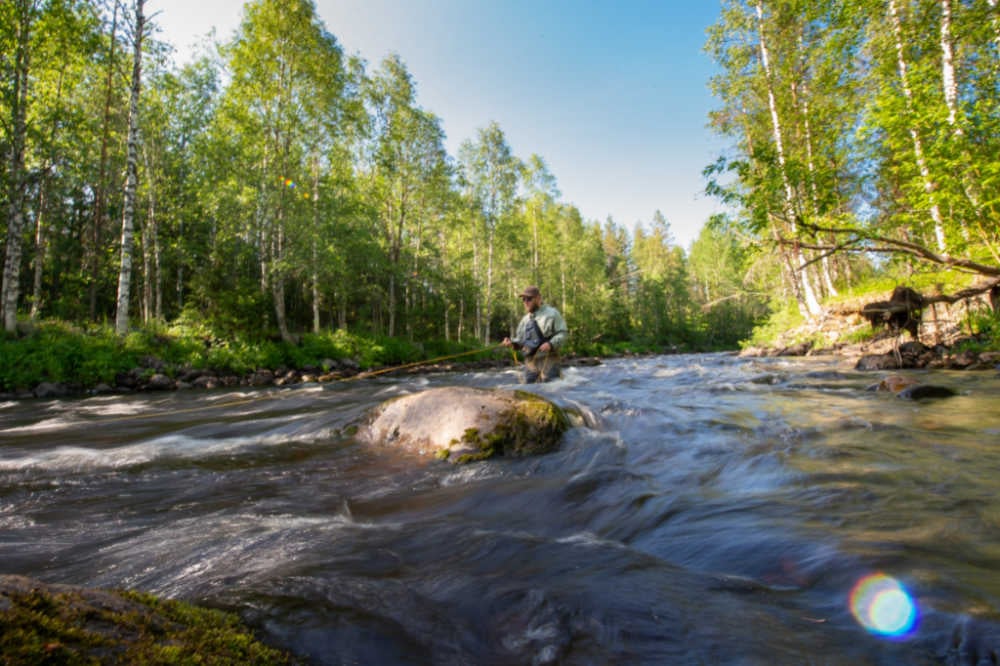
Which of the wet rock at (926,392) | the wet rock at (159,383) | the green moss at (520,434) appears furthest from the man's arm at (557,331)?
the wet rock at (159,383)

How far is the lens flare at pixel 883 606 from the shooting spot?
5.32 ft

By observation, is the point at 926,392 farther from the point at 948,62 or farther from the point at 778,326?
the point at 778,326

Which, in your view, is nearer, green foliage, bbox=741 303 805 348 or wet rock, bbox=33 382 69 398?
wet rock, bbox=33 382 69 398

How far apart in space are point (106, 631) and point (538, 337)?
807 cm

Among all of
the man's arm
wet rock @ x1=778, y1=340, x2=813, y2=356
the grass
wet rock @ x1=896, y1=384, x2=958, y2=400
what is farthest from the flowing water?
wet rock @ x1=778, y1=340, x2=813, y2=356

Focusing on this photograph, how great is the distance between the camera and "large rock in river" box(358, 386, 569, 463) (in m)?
4.34

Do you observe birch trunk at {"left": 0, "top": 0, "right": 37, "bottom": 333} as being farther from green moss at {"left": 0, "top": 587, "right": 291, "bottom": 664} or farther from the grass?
green moss at {"left": 0, "top": 587, "right": 291, "bottom": 664}

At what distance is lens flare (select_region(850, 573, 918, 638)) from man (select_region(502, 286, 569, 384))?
6373 millimetres

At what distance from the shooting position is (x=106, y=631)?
3.53 ft

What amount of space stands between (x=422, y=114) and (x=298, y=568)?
2696 centimetres

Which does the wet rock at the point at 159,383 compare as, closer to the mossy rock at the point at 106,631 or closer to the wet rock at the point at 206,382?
the wet rock at the point at 206,382

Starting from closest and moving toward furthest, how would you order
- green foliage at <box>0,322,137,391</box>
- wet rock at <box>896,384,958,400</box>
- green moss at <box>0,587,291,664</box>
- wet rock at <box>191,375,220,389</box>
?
green moss at <box>0,587,291,664</box> < wet rock at <box>896,384,958,400</box> < green foliage at <box>0,322,137,391</box> < wet rock at <box>191,375,220,389</box>

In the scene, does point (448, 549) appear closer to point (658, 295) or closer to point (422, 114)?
point (422, 114)

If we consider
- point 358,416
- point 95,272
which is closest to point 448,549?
point 358,416
